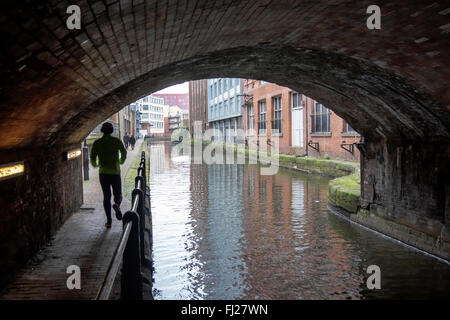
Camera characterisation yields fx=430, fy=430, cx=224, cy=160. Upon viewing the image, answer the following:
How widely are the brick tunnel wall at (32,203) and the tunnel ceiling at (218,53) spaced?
13.6 inches

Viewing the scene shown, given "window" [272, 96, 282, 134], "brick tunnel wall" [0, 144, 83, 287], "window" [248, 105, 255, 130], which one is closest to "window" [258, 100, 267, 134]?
"window" [272, 96, 282, 134]

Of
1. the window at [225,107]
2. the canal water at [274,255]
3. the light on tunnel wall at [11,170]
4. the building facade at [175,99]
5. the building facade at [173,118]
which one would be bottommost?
the canal water at [274,255]

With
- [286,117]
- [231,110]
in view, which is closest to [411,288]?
[286,117]

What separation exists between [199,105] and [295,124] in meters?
41.6

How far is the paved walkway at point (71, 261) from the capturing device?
4.66 metres

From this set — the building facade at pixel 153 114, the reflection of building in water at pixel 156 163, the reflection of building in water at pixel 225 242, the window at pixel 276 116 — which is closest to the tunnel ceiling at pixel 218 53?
the reflection of building in water at pixel 225 242

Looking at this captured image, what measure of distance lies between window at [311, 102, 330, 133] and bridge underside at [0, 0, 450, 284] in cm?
1173

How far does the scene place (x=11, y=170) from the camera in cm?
529

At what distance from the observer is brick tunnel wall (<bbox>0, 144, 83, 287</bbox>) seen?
16.7ft

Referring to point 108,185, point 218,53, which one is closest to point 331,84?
point 218,53

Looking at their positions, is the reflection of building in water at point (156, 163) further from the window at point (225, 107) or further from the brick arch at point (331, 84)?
the window at point (225, 107)

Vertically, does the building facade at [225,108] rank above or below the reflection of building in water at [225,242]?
above

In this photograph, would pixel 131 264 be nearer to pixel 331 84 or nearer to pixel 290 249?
pixel 290 249

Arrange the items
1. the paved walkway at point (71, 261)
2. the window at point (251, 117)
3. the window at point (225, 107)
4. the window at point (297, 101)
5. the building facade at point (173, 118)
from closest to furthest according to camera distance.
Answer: the paved walkway at point (71, 261) < the window at point (297, 101) < the window at point (251, 117) < the window at point (225, 107) < the building facade at point (173, 118)
